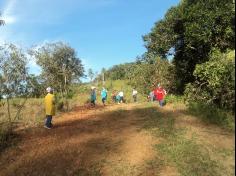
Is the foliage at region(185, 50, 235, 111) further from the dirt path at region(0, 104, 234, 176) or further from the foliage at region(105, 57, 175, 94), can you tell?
the foliage at region(105, 57, 175, 94)

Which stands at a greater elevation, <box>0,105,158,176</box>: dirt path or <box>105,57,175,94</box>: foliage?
<box>105,57,175,94</box>: foliage

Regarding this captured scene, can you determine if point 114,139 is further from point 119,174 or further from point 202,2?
point 202,2

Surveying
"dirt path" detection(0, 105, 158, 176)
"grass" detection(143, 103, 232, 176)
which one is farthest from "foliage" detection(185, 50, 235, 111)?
"dirt path" detection(0, 105, 158, 176)

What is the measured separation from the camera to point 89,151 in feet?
41.3

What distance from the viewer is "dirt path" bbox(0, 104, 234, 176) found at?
11234 millimetres

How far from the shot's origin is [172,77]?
114 feet

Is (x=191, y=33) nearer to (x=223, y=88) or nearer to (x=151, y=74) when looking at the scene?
(x=223, y=88)

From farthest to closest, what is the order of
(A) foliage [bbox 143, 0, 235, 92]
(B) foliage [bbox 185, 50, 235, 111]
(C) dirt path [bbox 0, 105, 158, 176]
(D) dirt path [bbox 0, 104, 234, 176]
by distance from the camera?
(A) foliage [bbox 143, 0, 235, 92] < (C) dirt path [bbox 0, 105, 158, 176] < (D) dirt path [bbox 0, 104, 234, 176] < (B) foliage [bbox 185, 50, 235, 111]

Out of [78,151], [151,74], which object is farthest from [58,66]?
[78,151]

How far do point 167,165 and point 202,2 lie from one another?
13.4 metres

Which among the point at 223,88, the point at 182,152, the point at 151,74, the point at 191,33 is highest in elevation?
the point at 191,33

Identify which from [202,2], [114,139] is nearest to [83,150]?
[114,139]

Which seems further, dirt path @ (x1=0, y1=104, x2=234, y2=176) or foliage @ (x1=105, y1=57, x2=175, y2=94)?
foliage @ (x1=105, y1=57, x2=175, y2=94)

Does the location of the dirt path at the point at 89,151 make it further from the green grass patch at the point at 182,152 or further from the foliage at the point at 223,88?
the foliage at the point at 223,88
